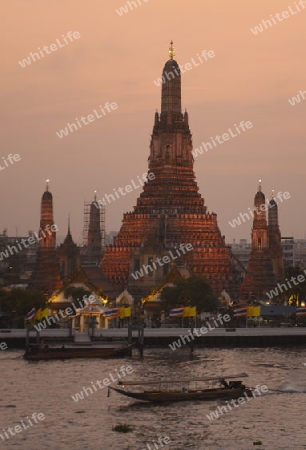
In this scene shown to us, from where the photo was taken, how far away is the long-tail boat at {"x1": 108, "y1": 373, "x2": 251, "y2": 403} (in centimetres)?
8225

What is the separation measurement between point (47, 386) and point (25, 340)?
2881cm

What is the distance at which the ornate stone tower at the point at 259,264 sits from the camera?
6176 inches

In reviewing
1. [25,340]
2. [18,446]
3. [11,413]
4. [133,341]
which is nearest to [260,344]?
[133,341]

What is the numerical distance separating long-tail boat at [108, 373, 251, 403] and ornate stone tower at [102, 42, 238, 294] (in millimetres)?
69651

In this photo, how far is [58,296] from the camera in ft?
471

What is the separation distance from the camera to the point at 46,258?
15900 centimetres

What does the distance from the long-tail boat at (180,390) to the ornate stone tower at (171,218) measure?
229 feet

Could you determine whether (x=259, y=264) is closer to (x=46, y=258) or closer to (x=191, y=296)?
(x=191, y=296)

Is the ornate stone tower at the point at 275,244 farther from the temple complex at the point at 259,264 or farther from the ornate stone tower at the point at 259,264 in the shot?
the ornate stone tower at the point at 259,264

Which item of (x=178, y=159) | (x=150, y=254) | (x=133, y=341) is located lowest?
(x=133, y=341)

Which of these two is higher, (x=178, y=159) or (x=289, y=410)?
(x=178, y=159)

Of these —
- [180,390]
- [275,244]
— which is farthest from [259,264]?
[180,390]

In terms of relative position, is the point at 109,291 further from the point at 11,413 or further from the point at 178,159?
the point at 11,413

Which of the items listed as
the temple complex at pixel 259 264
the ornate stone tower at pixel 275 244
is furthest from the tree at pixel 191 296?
the ornate stone tower at pixel 275 244
